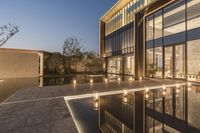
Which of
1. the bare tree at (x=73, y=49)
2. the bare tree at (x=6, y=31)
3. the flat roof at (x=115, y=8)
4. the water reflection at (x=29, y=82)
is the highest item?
the flat roof at (x=115, y=8)

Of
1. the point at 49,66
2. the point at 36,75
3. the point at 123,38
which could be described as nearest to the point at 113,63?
the point at 123,38

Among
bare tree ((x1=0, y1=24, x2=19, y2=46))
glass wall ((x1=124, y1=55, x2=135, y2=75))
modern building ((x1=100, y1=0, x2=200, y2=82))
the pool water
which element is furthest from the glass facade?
bare tree ((x1=0, y1=24, x2=19, y2=46))

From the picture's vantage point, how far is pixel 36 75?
19.0m

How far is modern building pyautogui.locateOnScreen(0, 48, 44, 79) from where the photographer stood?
1708 cm

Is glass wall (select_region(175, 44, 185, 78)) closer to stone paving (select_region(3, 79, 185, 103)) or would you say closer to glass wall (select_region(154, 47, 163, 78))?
glass wall (select_region(154, 47, 163, 78))

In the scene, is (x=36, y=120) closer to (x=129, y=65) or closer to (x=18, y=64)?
(x=18, y=64)

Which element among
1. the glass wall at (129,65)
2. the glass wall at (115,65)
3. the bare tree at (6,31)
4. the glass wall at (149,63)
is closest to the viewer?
the glass wall at (149,63)

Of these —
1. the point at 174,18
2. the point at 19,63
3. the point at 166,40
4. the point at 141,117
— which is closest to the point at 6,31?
the point at 19,63

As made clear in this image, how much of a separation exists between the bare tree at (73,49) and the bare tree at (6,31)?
8.29m

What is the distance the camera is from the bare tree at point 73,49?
83.0 ft

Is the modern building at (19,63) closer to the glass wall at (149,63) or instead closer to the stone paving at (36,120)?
the glass wall at (149,63)

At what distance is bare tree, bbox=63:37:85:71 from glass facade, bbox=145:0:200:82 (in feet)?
47.7

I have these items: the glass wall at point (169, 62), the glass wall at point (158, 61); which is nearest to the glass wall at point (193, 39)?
the glass wall at point (169, 62)

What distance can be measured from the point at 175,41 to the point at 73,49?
1795 cm
